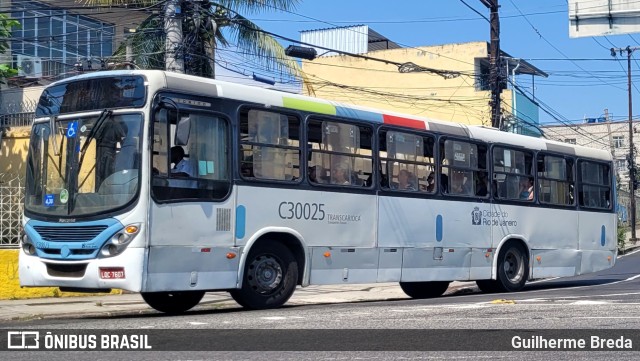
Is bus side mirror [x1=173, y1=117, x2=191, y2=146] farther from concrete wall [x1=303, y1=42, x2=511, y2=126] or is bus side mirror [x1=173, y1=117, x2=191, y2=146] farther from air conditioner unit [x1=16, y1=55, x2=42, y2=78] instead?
concrete wall [x1=303, y1=42, x2=511, y2=126]

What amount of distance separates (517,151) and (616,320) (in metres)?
7.97

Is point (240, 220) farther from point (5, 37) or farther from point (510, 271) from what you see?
point (5, 37)

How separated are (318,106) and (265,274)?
2837 mm

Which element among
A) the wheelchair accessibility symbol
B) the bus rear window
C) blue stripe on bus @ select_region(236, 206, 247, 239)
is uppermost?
the bus rear window

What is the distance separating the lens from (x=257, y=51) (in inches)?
894

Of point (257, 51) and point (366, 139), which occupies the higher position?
point (257, 51)

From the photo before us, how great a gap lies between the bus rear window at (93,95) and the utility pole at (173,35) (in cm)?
576

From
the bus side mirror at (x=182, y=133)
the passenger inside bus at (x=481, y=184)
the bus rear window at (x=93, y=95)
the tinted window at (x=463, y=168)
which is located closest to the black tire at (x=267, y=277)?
the bus side mirror at (x=182, y=133)

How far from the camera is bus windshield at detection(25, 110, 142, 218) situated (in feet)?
37.8

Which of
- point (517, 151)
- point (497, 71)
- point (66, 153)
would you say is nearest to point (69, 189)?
point (66, 153)

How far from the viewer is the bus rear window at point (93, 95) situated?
11.8 meters

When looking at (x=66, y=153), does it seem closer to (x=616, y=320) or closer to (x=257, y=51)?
(x=616, y=320)

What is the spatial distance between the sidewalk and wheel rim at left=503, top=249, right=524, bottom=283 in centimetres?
220

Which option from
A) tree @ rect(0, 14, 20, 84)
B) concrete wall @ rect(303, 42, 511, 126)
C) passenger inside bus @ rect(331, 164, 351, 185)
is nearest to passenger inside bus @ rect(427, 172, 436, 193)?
passenger inside bus @ rect(331, 164, 351, 185)
